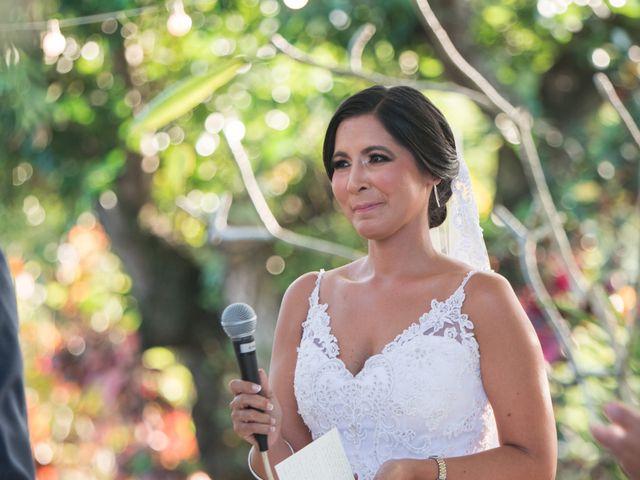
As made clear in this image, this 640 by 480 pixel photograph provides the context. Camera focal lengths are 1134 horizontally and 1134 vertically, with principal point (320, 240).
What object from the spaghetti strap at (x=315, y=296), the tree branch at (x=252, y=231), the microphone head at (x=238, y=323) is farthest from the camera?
the tree branch at (x=252, y=231)

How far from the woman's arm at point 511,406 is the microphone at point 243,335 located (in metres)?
0.42

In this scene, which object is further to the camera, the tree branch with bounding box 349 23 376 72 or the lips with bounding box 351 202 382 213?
the tree branch with bounding box 349 23 376 72

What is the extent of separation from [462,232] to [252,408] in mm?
985

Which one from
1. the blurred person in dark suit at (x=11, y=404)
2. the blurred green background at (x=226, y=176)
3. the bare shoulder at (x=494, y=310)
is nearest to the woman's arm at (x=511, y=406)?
the bare shoulder at (x=494, y=310)

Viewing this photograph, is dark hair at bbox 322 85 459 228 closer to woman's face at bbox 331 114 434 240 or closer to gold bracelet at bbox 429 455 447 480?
woman's face at bbox 331 114 434 240

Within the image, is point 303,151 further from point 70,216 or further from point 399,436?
point 399,436

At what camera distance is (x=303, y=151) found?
700cm

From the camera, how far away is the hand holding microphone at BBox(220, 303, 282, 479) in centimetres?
245

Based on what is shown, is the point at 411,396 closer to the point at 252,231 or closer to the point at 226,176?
the point at 252,231

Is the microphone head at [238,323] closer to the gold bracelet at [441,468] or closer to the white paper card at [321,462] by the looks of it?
the white paper card at [321,462]

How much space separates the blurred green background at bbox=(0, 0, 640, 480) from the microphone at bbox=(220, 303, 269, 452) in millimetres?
1163

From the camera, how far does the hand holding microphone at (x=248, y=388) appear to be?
2.45 meters

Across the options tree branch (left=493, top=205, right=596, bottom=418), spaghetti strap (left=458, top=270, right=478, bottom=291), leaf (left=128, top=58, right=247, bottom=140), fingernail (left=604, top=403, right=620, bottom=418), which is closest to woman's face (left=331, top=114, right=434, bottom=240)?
spaghetti strap (left=458, top=270, right=478, bottom=291)

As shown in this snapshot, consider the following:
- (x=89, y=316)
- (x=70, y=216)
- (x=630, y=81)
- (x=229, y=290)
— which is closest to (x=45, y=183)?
(x=70, y=216)
